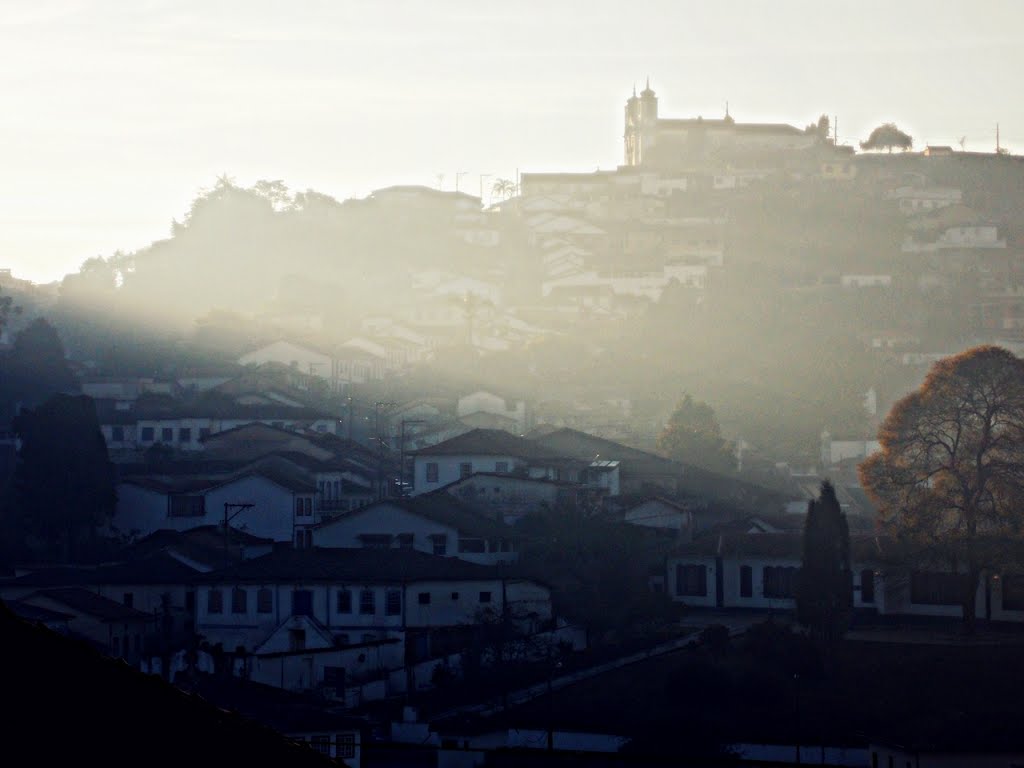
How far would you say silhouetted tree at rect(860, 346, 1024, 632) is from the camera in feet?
107

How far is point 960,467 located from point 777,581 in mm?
4440

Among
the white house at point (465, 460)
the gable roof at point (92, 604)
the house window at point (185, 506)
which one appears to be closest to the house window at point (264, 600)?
the gable roof at point (92, 604)

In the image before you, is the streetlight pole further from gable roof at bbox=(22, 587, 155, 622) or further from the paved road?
gable roof at bbox=(22, 587, 155, 622)

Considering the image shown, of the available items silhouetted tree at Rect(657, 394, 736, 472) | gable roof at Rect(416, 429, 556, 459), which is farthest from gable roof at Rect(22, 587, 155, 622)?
silhouetted tree at Rect(657, 394, 736, 472)

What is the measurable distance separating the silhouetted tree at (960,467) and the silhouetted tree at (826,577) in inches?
82.4

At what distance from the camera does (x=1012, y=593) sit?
111 ft

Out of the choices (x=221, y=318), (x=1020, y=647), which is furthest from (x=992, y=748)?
(x=221, y=318)

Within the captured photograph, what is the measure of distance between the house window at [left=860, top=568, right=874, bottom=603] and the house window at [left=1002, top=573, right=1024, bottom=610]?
7.79 feet

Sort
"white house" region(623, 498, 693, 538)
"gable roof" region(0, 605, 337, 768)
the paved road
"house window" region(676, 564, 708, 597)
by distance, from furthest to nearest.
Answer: "white house" region(623, 498, 693, 538) < "house window" region(676, 564, 708, 597) < the paved road < "gable roof" region(0, 605, 337, 768)

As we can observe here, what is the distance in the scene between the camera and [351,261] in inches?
3538

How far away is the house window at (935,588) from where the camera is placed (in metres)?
34.2

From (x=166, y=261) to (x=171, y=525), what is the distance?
4751 centimetres

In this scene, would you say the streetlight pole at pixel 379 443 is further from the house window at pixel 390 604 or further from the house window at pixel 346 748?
the house window at pixel 346 748

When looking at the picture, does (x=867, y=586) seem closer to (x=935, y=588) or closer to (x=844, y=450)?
(x=935, y=588)
